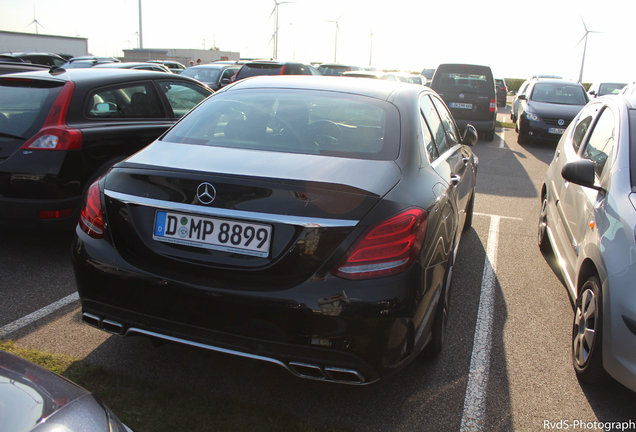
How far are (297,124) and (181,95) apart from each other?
333cm

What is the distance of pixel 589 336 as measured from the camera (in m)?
2.80

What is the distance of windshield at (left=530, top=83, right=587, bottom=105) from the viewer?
44.6 ft

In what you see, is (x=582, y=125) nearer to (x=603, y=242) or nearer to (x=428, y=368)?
(x=603, y=242)

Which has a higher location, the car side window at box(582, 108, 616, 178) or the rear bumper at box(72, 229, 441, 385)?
the car side window at box(582, 108, 616, 178)

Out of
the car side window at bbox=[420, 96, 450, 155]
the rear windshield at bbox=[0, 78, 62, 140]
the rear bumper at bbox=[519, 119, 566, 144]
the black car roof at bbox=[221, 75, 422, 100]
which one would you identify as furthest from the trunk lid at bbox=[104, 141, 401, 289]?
the rear bumper at bbox=[519, 119, 566, 144]

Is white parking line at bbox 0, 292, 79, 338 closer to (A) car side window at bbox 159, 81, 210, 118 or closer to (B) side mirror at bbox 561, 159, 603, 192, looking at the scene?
(A) car side window at bbox 159, 81, 210, 118

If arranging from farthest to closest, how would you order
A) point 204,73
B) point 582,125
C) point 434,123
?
point 204,73, point 582,125, point 434,123

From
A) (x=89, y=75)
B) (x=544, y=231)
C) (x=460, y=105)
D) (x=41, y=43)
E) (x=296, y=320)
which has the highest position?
(x=41, y=43)

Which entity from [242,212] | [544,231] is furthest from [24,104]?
[544,231]

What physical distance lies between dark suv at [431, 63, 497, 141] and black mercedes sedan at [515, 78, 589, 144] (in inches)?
36.2

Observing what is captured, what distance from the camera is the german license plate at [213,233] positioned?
2.11 metres

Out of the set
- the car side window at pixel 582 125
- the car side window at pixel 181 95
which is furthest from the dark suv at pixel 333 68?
the car side window at pixel 582 125

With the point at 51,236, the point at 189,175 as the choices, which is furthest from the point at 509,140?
the point at 189,175

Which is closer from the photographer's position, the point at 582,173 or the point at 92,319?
the point at 92,319
